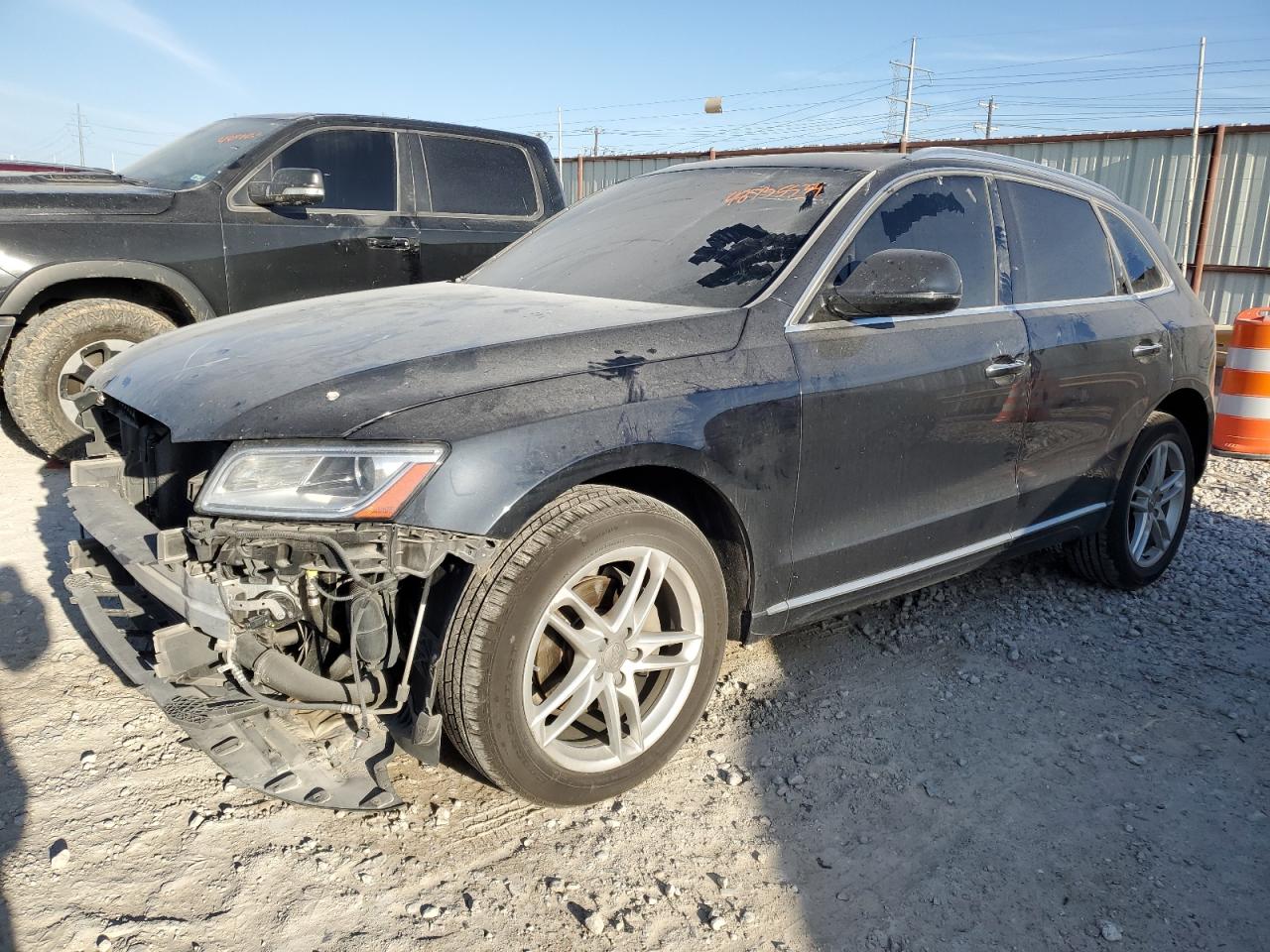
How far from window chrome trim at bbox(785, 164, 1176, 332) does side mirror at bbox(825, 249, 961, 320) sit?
9 cm

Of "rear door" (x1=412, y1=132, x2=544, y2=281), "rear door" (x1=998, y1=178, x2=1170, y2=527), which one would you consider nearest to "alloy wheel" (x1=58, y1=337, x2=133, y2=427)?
"rear door" (x1=412, y1=132, x2=544, y2=281)

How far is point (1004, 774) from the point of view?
294 centimetres

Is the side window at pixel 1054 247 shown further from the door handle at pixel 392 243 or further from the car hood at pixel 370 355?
the door handle at pixel 392 243

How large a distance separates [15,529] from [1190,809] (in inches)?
185

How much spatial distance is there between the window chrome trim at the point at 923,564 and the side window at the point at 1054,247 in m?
0.86

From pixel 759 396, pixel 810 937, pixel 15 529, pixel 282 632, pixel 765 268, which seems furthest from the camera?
pixel 15 529

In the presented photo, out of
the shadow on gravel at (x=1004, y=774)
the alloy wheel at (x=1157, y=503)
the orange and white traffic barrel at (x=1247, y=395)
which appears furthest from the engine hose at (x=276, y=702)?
the orange and white traffic barrel at (x=1247, y=395)

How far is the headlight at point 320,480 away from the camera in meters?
2.22

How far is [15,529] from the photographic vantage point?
14.5ft

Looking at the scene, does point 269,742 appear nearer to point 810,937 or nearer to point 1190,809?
point 810,937

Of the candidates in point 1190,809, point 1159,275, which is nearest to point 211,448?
point 1190,809

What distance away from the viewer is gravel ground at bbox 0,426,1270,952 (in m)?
2.25

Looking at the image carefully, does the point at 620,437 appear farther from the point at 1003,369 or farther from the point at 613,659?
the point at 1003,369

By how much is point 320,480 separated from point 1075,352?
2850mm
